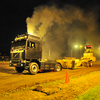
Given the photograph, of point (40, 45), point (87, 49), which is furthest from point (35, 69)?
point (87, 49)

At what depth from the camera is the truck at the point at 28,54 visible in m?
11.9

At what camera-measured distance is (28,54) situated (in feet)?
39.6

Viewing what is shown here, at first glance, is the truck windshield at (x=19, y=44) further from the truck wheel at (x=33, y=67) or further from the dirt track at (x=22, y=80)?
the dirt track at (x=22, y=80)

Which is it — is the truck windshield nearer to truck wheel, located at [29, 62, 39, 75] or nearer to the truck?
the truck

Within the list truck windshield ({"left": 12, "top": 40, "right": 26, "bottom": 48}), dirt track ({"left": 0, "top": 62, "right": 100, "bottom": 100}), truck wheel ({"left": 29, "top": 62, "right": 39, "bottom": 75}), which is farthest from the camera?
truck windshield ({"left": 12, "top": 40, "right": 26, "bottom": 48})

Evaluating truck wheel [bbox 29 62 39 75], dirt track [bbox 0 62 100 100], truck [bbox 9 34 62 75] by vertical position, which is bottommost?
dirt track [bbox 0 62 100 100]

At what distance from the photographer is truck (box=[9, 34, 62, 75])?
11859 millimetres

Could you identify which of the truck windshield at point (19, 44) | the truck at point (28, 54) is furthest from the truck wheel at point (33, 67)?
the truck windshield at point (19, 44)

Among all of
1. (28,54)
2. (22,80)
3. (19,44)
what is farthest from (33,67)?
(22,80)

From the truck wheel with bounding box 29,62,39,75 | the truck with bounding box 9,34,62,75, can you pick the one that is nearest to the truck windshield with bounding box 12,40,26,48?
the truck with bounding box 9,34,62,75

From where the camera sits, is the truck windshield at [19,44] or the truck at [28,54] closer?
the truck at [28,54]

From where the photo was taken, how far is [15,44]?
1327cm

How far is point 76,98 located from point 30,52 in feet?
26.6

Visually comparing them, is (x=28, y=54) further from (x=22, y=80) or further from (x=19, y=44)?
(x=22, y=80)
